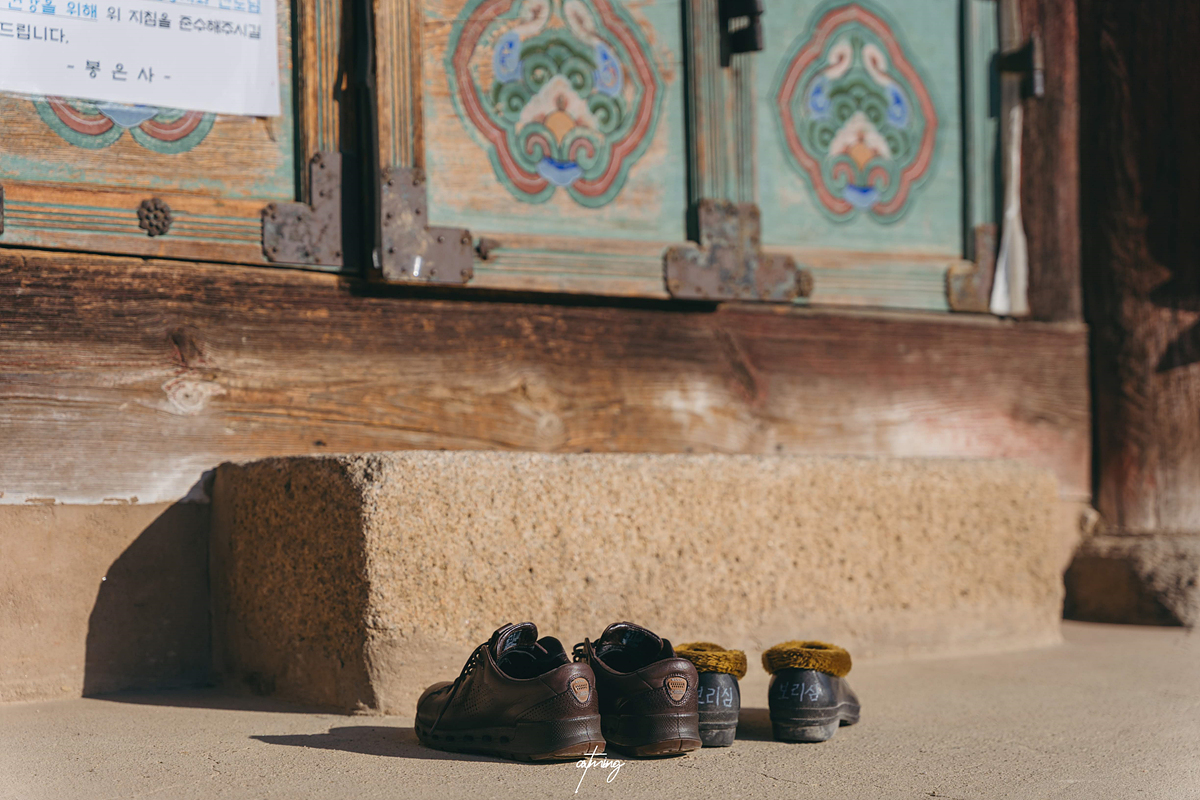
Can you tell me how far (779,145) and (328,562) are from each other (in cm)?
193

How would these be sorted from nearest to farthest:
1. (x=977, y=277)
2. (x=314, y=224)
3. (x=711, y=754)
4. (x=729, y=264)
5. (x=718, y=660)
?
(x=711, y=754) < (x=718, y=660) < (x=314, y=224) < (x=729, y=264) < (x=977, y=277)

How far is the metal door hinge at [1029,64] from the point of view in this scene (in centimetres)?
373

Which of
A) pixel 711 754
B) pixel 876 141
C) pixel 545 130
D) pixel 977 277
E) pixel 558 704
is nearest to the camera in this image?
pixel 558 704

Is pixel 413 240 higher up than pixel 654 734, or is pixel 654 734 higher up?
pixel 413 240

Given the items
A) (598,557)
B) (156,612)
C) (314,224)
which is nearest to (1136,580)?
(598,557)

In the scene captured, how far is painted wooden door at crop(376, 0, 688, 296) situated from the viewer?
2.92 m

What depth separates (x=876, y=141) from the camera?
358 cm

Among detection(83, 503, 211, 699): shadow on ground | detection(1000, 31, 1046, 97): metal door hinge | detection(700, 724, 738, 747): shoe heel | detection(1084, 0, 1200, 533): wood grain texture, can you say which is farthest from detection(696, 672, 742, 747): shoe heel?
detection(1000, 31, 1046, 97): metal door hinge

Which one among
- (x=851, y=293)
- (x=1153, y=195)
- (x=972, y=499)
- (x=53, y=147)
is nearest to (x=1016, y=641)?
(x=972, y=499)

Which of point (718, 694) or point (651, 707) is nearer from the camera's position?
point (651, 707)

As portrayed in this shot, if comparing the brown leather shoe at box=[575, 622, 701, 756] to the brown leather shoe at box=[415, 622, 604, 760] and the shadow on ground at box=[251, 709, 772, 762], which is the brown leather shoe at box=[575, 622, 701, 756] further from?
the shadow on ground at box=[251, 709, 772, 762]

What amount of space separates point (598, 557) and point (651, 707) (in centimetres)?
64

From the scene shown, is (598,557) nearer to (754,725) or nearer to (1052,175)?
(754,725)

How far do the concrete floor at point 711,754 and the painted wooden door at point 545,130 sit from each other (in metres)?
1.21
